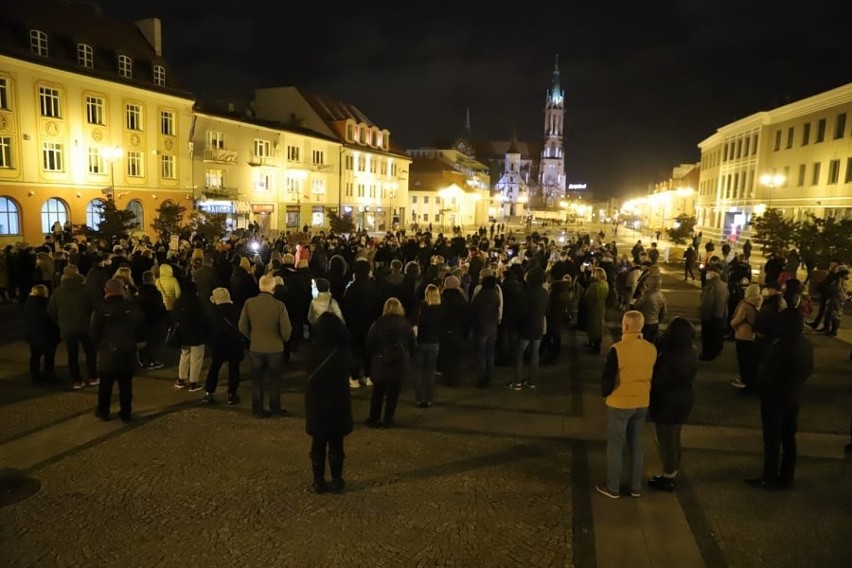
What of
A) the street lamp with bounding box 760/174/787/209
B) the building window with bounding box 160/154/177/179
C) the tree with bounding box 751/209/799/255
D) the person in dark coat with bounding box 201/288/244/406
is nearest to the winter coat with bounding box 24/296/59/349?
the person in dark coat with bounding box 201/288/244/406

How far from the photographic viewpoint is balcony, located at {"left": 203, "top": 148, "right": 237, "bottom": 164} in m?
36.0

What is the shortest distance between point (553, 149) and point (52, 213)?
137m

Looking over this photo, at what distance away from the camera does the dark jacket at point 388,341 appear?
7.30 metres

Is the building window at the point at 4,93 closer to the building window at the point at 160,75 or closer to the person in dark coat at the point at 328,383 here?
the building window at the point at 160,75

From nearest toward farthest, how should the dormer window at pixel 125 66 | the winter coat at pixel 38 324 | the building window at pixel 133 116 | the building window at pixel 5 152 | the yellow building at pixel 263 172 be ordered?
1. the winter coat at pixel 38 324
2. the building window at pixel 5 152
3. the building window at pixel 133 116
4. the dormer window at pixel 125 66
5. the yellow building at pixel 263 172

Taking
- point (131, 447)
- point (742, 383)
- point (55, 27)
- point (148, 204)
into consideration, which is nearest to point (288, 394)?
point (131, 447)

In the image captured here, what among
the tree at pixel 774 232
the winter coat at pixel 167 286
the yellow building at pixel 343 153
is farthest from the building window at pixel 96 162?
the tree at pixel 774 232

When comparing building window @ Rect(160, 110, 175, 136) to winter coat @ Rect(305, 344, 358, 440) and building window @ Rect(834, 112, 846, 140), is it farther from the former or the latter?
building window @ Rect(834, 112, 846, 140)

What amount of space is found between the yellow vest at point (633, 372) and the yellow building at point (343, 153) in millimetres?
40192

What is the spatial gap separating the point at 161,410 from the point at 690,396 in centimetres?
701

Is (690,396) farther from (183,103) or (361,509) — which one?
(183,103)

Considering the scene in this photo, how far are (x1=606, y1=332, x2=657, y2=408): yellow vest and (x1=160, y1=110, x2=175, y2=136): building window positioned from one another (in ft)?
110

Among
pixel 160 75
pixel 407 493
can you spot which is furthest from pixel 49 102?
pixel 407 493

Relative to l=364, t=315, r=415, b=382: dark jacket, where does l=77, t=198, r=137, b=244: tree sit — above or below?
above
